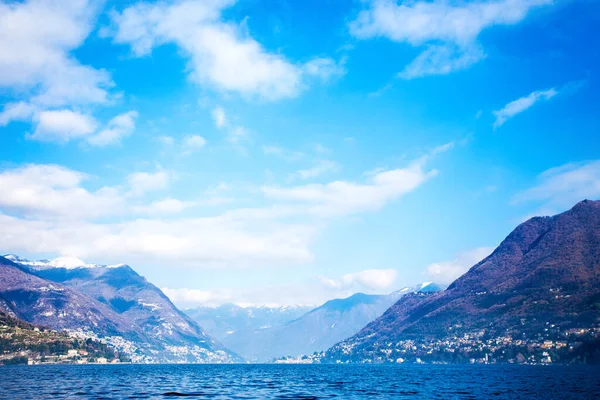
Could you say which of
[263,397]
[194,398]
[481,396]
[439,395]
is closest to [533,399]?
[481,396]

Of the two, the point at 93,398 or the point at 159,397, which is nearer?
the point at 93,398

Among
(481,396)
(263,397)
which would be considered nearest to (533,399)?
(481,396)

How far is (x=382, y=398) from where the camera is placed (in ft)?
266

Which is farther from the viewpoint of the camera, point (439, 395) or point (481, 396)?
point (439, 395)

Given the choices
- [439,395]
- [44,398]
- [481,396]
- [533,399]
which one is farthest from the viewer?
[439,395]

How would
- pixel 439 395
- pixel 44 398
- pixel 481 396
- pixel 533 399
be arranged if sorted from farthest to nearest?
pixel 439 395 < pixel 481 396 < pixel 533 399 < pixel 44 398

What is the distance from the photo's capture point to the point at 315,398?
78875 millimetres

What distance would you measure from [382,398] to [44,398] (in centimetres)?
5137

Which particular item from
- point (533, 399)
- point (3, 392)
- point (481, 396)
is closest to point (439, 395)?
point (481, 396)

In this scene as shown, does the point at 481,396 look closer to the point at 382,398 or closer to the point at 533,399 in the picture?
the point at 533,399

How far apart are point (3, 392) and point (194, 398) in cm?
3147

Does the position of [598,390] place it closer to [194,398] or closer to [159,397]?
[194,398]

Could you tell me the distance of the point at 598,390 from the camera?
3258 inches

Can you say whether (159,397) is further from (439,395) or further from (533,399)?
(533,399)
